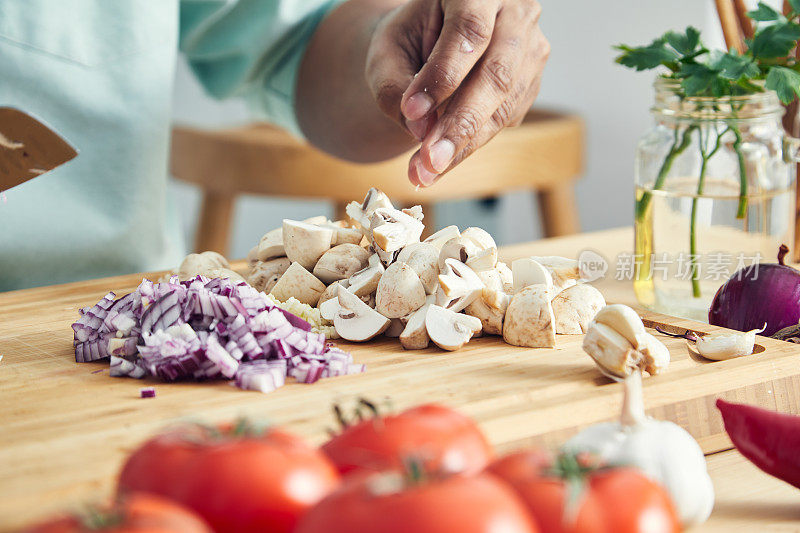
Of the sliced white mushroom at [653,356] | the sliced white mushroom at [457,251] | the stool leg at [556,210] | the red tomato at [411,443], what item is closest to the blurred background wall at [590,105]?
the stool leg at [556,210]

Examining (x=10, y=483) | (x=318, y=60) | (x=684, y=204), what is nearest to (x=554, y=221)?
(x=318, y=60)

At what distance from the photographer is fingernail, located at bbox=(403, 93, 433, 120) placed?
1.22 meters

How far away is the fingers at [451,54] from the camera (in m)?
1.23

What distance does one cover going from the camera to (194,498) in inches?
18.8

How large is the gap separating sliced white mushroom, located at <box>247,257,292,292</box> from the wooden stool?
51.4 inches

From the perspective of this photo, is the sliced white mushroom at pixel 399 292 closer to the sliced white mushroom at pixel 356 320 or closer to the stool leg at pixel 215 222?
the sliced white mushroom at pixel 356 320

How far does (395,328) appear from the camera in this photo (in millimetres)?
1133

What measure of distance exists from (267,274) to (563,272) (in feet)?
1.30

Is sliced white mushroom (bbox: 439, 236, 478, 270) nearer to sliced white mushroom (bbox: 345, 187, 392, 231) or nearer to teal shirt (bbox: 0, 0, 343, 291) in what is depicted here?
sliced white mushroom (bbox: 345, 187, 392, 231)

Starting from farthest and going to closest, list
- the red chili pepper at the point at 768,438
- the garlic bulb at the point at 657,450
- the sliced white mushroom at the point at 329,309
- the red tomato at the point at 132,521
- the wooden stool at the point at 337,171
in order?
1. the wooden stool at the point at 337,171
2. the sliced white mushroom at the point at 329,309
3. the red chili pepper at the point at 768,438
4. the garlic bulb at the point at 657,450
5. the red tomato at the point at 132,521

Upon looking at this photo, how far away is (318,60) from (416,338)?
0.93m

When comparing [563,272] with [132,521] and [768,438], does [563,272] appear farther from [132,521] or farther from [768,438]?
[132,521]

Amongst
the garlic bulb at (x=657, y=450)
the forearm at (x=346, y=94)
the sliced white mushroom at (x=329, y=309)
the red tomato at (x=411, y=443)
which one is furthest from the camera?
the forearm at (x=346, y=94)

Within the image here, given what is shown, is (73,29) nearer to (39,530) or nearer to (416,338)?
(416,338)
